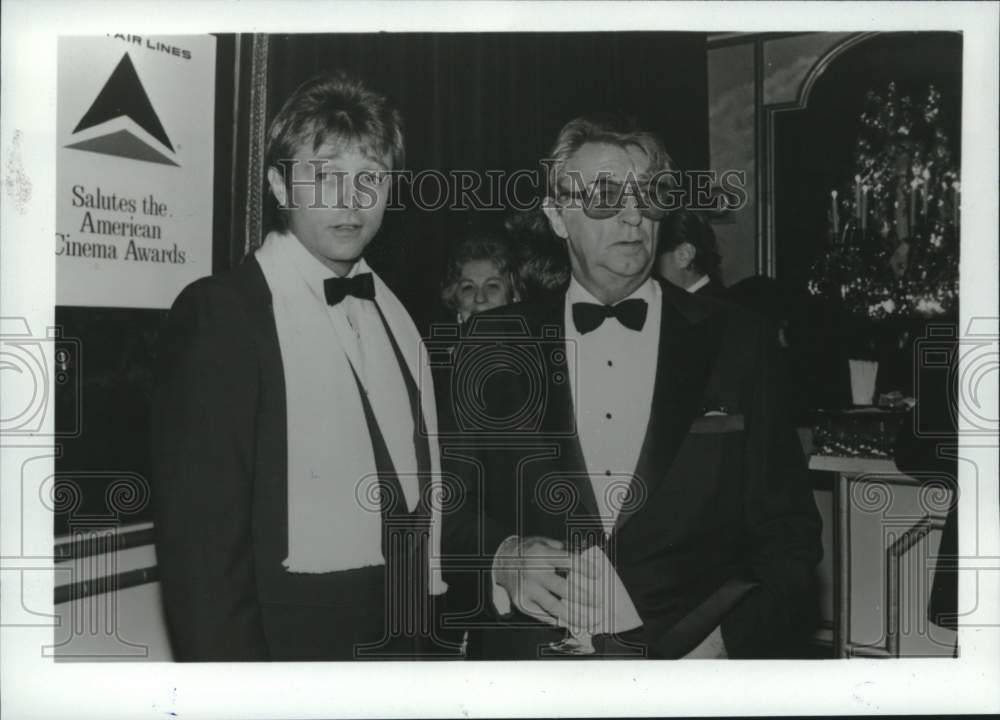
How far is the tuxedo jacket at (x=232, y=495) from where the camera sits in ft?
7.13

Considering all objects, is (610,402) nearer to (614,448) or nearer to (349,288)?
(614,448)

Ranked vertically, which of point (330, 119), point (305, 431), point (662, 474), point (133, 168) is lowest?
point (662, 474)

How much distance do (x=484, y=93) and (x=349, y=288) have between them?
0.64 meters

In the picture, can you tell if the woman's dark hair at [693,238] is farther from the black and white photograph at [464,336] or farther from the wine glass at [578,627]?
the wine glass at [578,627]

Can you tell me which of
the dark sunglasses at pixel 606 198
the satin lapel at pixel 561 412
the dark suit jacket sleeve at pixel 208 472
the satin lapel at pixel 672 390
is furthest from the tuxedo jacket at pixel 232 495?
the dark sunglasses at pixel 606 198

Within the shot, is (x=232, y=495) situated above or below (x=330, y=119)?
below

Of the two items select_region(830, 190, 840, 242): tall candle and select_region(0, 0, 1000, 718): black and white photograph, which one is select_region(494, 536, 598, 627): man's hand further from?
select_region(830, 190, 840, 242): tall candle

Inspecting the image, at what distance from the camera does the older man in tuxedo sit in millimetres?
2217

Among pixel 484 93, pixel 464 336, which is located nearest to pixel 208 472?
pixel 464 336

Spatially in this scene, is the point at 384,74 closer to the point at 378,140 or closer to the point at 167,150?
the point at 378,140

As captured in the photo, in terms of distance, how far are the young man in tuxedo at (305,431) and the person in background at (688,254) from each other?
709 millimetres

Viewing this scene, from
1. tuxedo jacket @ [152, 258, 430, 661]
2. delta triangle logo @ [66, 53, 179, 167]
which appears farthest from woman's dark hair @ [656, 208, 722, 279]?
delta triangle logo @ [66, 53, 179, 167]

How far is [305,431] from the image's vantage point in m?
2.19

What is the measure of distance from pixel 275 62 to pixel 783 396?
5.37ft
